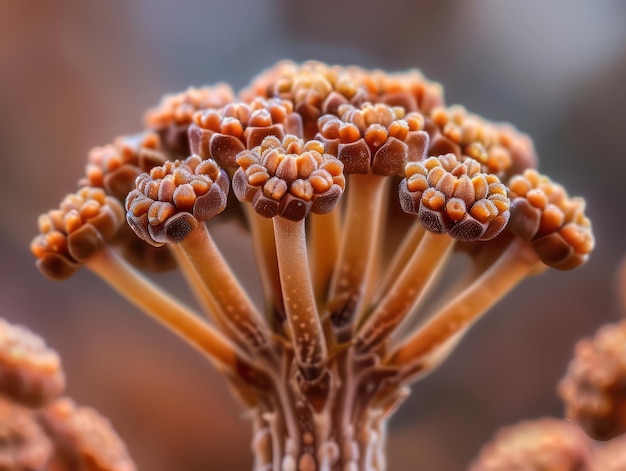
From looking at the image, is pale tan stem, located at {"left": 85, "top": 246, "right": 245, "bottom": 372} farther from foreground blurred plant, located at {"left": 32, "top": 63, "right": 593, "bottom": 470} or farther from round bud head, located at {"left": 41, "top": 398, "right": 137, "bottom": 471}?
round bud head, located at {"left": 41, "top": 398, "right": 137, "bottom": 471}

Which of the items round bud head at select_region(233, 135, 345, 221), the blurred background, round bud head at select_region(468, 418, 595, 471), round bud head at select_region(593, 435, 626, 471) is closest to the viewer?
round bud head at select_region(233, 135, 345, 221)

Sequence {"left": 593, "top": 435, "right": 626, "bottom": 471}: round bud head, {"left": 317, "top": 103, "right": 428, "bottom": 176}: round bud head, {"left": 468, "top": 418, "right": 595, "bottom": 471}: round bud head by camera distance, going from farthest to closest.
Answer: {"left": 468, "top": 418, "right": 595, "bottom": 471}: round bud head < {"left": 593, "top": 435, "right": 626, "bottom": 471}: round bud head < {"left": 317, "top": 103, "right": 428, "bottom": 176}: round bud head

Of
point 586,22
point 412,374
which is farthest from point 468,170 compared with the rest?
point 586,22

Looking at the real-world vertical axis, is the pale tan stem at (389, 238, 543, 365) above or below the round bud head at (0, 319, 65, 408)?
below

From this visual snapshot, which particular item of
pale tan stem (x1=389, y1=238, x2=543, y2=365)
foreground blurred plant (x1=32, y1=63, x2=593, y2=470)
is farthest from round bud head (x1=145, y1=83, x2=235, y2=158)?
pale tan stem (x1=389, y1=238, x2=543, y2=365)

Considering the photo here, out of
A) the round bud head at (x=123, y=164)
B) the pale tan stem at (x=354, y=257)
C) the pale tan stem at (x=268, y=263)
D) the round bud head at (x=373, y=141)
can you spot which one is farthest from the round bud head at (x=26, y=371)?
the round bud head at (x=373, y=141)

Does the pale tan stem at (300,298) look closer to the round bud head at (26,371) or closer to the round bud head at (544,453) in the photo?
the round bud head at (26,371)
